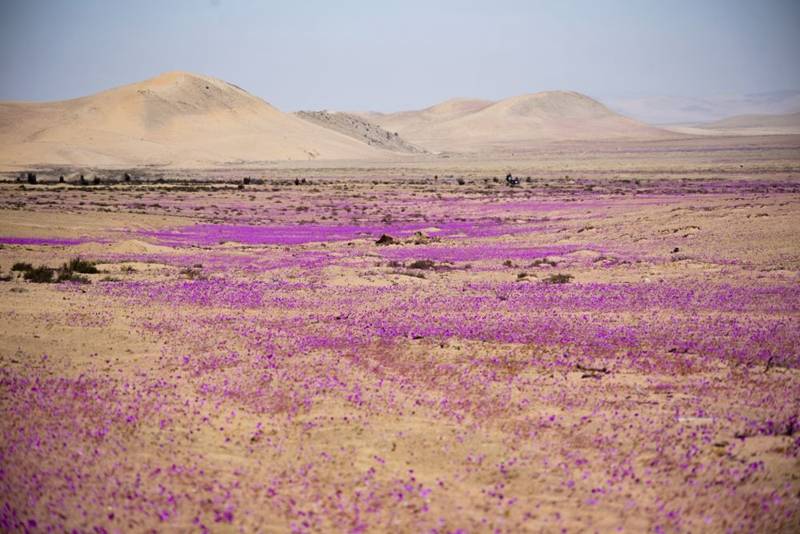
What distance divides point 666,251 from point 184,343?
16.2 metres

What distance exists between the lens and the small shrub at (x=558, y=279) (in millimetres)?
16953

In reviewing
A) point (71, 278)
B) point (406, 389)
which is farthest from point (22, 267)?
point (406, 389)

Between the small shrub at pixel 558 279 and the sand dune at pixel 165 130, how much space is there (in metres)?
88.8

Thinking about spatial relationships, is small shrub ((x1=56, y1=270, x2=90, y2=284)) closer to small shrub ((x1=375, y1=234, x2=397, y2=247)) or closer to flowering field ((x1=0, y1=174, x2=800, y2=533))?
flowering field ((x1=0, y1=174, x2=800, y2=533))

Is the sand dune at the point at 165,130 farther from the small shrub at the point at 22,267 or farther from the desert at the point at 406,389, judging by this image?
the desert at the point at 406,389

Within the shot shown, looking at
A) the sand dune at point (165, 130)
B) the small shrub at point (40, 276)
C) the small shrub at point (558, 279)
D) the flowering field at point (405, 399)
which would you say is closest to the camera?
the flowering field at point (405, 399)

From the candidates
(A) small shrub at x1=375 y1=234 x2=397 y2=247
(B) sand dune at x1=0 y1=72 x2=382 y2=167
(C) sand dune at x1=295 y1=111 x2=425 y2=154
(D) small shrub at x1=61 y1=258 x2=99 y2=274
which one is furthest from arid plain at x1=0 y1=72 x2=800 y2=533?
(C) sand dune at x1=295 y1=111 x2=425 y2=154

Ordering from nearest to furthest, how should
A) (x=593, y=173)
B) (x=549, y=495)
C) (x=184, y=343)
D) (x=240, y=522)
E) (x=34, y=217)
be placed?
1. (x=240, y=522)
2. (x=549, y=495)
3. (x=184, y=343)
4. (x=34, y=217)
5. (x=593, y=173)

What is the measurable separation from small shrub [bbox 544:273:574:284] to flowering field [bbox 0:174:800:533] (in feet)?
1.13

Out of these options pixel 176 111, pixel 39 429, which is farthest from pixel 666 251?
pixel 176 111

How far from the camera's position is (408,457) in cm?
691

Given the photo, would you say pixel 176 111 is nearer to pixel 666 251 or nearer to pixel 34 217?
pixel 34 217

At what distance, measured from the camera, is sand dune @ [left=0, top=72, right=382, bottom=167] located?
4188 inches

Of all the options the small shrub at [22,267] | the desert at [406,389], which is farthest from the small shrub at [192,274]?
the small shrub at [22,267]
